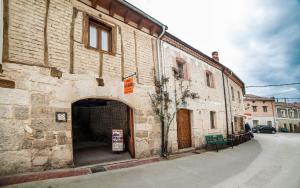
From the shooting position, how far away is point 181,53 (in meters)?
11.1

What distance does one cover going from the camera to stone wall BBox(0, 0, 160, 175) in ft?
16.1

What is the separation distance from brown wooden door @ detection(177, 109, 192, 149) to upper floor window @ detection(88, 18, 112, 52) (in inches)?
198

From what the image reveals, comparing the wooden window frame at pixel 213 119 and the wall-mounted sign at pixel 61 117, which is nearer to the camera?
the wall-mounted sign at pixel 61 117

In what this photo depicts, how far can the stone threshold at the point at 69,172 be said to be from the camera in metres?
4.51

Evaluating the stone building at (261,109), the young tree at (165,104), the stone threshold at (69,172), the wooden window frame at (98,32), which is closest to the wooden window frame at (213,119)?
the young tree at (165,104)

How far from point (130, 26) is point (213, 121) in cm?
865

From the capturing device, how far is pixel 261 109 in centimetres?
3759

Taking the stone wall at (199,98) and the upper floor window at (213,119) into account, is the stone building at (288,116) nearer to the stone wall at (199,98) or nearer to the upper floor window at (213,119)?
the stone wall at (199,98)

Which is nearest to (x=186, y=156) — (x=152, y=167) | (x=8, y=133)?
(x=152, y=167)

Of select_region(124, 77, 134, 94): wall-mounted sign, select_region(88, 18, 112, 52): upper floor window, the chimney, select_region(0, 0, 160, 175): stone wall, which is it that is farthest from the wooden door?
the chimney

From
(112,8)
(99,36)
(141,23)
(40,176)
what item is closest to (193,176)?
(40,176)

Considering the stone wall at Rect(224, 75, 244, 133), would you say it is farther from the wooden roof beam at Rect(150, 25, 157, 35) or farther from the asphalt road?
the wooden roof beam at Rect(150, 25, 157, 35)

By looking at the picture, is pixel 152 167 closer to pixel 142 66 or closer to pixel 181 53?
pixel 142 66

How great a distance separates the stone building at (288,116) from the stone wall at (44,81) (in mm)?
40261
